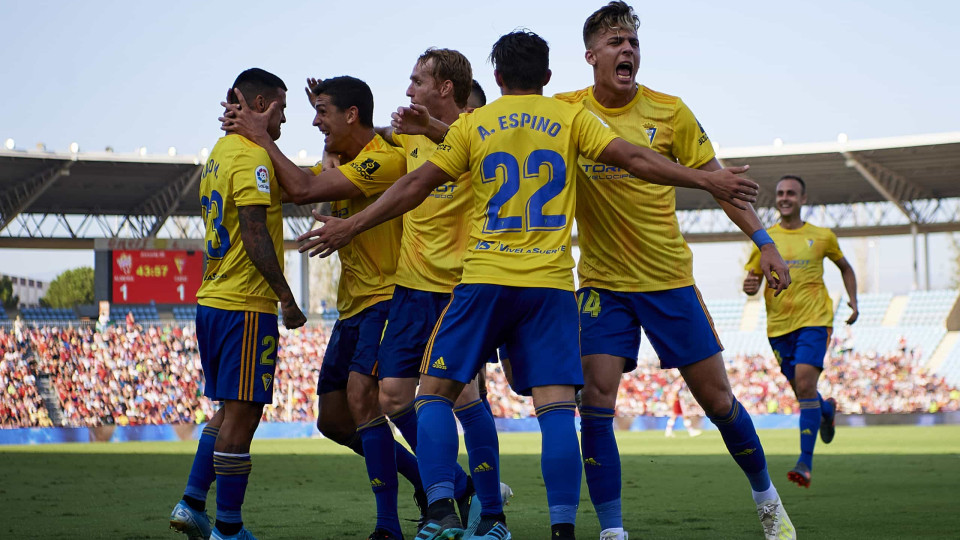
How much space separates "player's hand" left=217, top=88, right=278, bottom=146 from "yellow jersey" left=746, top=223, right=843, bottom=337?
18.9 feet

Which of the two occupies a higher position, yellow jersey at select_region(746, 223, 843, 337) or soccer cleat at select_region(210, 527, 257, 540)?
yellow jersey at select_region(746, 223, 843, 337)

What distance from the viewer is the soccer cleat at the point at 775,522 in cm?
558

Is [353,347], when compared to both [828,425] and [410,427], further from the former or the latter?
[828,425]

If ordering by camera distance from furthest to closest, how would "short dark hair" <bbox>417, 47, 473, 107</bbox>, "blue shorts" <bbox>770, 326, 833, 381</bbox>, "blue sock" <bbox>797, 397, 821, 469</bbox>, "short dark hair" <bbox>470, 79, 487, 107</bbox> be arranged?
"blue shorts" <bbox>770, 326, 833, 381</bbox> → "blue sock" <bbox>797, 397, 821, 469</bbox> → "short dark hair" <bbox>470, 79, 487, 107</bbox> → "short dark hair" <bbox>417, 47, 473, 107</bbox>

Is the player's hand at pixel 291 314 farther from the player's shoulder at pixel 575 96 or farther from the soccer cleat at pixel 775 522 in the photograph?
the soccer cleat at pixel 775 522

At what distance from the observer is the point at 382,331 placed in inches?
232

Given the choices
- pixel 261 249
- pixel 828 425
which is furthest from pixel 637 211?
pixel 828 425

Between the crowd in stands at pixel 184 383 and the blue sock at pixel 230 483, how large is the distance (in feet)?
84.7

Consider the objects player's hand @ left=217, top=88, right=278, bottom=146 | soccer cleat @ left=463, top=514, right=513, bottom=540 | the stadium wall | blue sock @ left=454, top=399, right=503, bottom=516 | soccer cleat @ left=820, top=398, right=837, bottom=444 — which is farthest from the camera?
the stadium wall

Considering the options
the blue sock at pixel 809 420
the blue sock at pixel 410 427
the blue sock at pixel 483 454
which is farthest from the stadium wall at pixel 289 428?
the blue sock at pixel 483 454

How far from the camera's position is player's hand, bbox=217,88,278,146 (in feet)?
18.5

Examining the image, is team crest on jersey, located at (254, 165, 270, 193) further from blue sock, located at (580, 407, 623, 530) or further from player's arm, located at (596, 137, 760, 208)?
blue sock, located at (580, 407, 623, 530)

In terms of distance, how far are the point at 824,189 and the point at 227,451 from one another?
4096 cm

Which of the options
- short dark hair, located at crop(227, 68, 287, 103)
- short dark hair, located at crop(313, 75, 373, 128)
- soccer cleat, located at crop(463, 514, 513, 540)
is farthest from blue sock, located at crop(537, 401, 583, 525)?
short dark hair, located at crop(227, 68, 287, 103)
